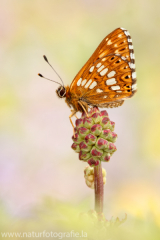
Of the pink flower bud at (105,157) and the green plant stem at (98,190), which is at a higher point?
the pink flower bud at (105,157)

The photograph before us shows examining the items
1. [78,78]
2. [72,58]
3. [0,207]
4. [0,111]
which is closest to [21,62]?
[72,58]

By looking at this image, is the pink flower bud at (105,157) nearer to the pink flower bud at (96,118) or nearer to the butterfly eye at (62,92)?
the pink flower bud at (96,118)

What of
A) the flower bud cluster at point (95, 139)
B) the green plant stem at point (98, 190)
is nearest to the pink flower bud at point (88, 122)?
the flower bud cluster at point (95, 139)

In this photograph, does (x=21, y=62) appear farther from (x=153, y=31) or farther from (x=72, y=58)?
(x=153, y=31)

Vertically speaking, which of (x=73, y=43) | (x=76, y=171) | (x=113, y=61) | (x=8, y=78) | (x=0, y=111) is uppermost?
(x=73, y=43)

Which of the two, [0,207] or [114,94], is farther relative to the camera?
[114,94]

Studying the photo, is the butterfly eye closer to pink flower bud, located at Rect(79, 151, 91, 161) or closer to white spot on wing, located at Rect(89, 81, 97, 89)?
white spot on wing, located at Rect(89, 81, 97, 89)

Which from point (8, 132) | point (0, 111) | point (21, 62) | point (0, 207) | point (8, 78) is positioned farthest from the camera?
point (21, 62)
